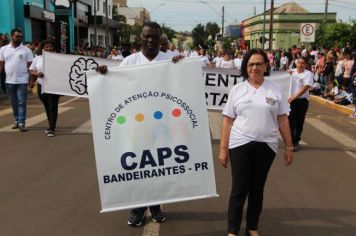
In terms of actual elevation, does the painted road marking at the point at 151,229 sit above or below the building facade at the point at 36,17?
below

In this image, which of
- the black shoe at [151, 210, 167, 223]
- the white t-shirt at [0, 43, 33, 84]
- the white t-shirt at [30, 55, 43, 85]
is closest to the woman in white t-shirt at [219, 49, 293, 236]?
the black shoe at [151, 210, 167, 223]

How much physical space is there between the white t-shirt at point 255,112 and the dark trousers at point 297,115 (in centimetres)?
485

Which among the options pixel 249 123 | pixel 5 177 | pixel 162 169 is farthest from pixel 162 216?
pixel 5 177

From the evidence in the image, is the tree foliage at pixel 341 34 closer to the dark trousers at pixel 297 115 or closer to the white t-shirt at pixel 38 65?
the dark trousers at pixel 297 115

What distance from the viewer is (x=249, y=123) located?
165 inches

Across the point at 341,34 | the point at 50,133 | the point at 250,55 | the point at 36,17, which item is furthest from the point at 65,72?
the point at 36,17

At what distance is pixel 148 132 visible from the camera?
4484 millimetres

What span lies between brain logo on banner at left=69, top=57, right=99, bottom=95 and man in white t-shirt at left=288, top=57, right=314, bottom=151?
3735mm

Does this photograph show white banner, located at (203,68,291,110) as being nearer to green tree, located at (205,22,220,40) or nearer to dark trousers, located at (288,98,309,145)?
dark trousers, located at (288,98,309,145)

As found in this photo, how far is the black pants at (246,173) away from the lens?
4.23 metres

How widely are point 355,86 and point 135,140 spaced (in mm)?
12490

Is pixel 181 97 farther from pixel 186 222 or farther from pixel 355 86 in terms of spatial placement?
pixel 355 86

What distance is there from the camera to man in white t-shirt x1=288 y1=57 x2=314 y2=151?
8710mm

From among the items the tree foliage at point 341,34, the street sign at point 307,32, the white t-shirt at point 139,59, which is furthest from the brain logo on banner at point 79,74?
the tree foliage at point 341,34
